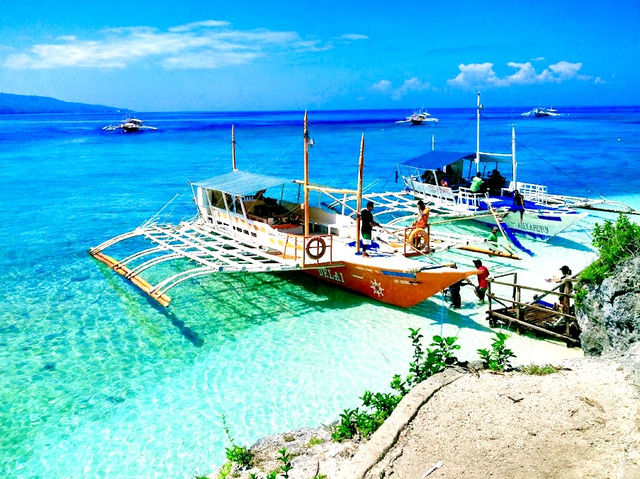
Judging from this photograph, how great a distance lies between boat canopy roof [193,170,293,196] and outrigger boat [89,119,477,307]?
1 centimetres

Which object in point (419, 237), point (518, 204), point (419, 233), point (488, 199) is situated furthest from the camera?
point (488, 199)

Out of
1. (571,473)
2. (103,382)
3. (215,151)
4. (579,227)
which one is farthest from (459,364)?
(215,151)

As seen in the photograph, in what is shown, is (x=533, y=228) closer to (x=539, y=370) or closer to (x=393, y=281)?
(x=393, y=281)

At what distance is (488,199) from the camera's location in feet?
70.7

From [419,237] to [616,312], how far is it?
21.1 ft

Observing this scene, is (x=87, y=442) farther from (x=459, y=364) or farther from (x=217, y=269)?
(x=459, y=364)

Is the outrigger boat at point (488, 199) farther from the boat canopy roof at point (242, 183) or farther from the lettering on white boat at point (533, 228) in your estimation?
the boat canopy roof at point (242, 183)

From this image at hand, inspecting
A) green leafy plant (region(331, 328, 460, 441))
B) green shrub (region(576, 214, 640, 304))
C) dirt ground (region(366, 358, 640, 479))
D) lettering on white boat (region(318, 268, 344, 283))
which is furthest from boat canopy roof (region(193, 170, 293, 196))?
dirt ground (region(366, 358, 640, 479))

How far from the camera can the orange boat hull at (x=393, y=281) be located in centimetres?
1211

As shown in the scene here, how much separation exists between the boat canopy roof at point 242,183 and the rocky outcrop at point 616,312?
903 centimetres

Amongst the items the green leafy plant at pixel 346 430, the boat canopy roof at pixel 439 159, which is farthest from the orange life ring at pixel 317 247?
the boat canopy roof at pixel 439 159

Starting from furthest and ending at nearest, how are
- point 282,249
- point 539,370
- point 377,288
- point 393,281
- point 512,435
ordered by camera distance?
point 282,249
point 377,288
point 393,281
point 539,370
point 512,435

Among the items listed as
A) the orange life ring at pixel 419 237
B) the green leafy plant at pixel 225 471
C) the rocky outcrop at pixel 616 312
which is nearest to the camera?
the green leafy plant at pixel 225 471

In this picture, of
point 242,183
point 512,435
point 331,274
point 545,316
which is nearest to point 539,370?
point 512,435
